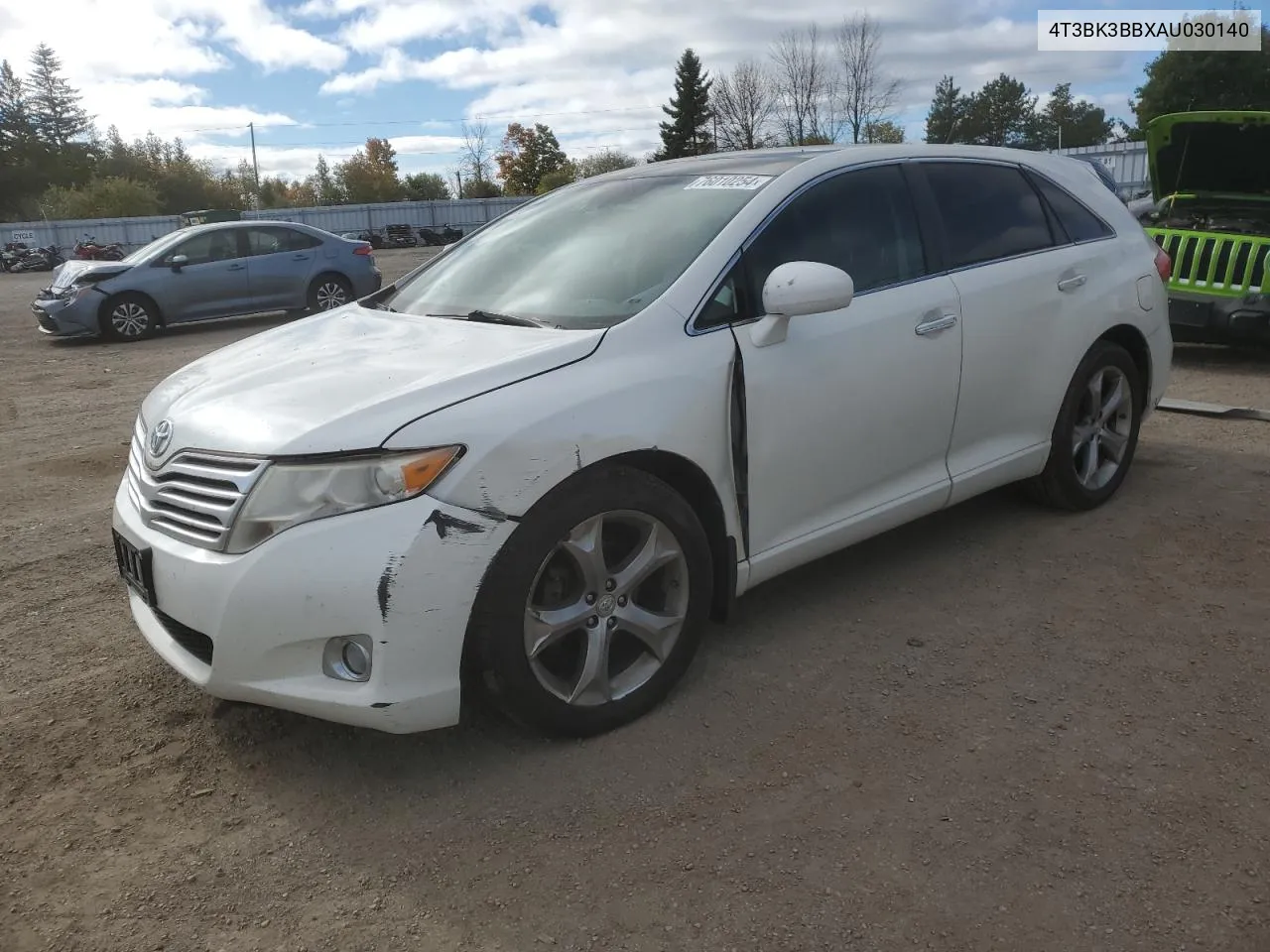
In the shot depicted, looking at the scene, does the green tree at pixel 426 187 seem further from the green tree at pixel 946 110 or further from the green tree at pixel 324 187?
the green tree at pixel 946 110

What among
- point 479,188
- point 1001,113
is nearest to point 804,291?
point 479,188

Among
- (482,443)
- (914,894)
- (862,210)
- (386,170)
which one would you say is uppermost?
(386,170)

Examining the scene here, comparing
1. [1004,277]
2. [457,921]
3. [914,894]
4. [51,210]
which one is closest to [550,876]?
[457,921]

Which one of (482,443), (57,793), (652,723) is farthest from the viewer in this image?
(652,723)

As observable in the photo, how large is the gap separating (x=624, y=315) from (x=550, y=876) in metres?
1.57

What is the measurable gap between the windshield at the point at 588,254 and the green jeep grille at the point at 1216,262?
5.65 metres

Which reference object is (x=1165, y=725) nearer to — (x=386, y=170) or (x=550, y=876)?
(x=550, y=876)

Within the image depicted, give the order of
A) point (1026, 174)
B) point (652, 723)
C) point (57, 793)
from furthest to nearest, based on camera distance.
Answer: point (1026, 174) < point (652, 723) < point (57, 793)

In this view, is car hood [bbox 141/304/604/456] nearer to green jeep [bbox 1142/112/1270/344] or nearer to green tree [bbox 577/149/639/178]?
green jeep [bbox 1142/112/1270/344]

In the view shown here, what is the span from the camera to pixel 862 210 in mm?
3680

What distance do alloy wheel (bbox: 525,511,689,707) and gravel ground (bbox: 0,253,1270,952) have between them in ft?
0.60

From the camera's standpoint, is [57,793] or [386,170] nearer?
[57,793]

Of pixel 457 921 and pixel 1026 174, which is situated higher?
pixel 1026 174

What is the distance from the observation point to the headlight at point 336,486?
251cm
